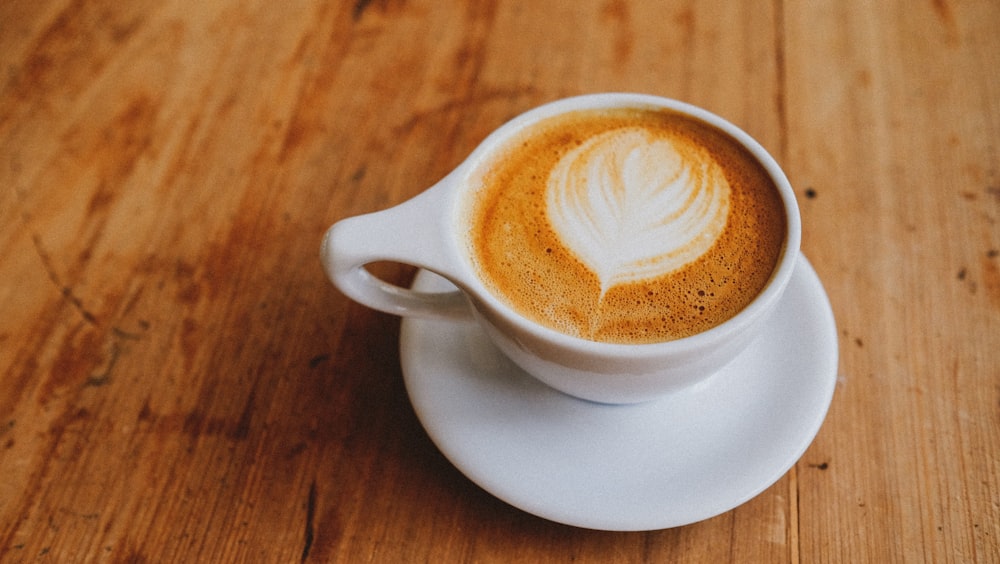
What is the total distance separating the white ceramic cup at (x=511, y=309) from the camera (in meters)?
0.60

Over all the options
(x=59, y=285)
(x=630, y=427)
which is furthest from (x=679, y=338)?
(x=59, y=285)

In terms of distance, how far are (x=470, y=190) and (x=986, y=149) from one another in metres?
0.71

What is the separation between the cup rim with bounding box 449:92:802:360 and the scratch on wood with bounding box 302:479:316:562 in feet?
0.81

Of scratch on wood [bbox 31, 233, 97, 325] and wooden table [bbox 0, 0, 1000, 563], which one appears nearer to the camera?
wooden table [bbox 0, 0, 1000, 563]

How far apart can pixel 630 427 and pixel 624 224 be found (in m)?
0.19

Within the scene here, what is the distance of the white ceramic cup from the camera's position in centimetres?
60

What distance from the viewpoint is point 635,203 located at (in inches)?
28.5

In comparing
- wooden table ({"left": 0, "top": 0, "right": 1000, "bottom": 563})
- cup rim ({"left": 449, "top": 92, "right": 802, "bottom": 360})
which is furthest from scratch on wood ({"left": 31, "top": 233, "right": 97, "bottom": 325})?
cup rim ({"left": 449, "top": 92, "right": 802, "bottom": 360})

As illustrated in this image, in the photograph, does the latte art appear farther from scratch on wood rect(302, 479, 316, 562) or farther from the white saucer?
scratch on wood rect(302, 479, 316, 562)

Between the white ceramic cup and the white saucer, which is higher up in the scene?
the white ceramic cup

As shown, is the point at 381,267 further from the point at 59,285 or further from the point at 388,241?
the point at 59,285

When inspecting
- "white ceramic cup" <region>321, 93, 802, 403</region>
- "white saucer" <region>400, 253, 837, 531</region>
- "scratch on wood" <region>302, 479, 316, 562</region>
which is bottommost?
"scratch on wood" <region>302, 479, 316, 562</region>

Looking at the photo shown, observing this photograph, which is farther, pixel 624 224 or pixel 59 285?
pixel 59 285

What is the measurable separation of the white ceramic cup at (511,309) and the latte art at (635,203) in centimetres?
7
